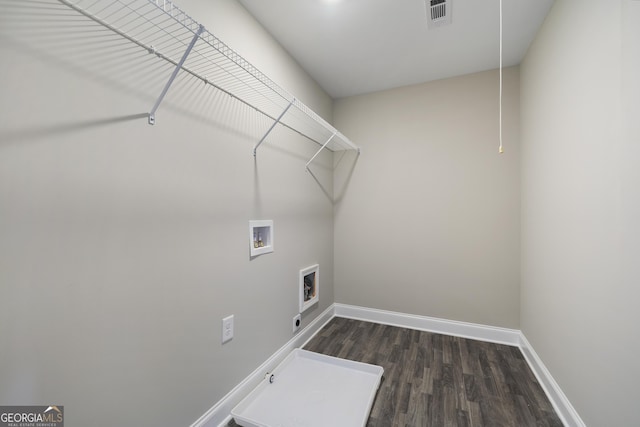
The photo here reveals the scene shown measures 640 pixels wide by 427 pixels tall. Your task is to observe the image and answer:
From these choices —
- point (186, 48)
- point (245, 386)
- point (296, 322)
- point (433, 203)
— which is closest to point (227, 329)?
point (245, 386)

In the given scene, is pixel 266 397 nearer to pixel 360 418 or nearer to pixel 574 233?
pixel 360 418

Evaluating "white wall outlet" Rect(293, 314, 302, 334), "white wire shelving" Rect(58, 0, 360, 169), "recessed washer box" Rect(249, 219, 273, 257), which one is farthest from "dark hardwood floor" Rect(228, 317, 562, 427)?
"white wire shelving" Rect(58, 0, 360, 169)

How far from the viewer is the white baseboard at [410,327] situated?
142 centimetres

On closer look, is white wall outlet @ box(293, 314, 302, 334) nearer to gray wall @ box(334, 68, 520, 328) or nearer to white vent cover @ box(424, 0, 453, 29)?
gray wall @ box(334, 68, 520, 328)

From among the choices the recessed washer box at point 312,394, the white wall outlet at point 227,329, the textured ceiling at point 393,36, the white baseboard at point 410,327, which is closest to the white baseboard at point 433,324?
the white baseboard at point 410,327

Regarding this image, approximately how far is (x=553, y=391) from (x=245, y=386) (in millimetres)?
1873

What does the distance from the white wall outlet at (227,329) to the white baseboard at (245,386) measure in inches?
12.7

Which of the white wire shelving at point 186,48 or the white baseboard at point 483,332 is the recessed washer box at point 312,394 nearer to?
the white baseboard at point 483,332

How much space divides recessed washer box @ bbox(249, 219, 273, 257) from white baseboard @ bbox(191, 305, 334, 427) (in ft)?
2.56

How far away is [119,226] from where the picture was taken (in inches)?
39.0

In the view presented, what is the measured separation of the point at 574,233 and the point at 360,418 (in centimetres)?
154

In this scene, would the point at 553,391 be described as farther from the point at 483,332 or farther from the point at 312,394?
the point at 312,394

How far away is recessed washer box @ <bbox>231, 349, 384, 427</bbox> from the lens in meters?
1.44

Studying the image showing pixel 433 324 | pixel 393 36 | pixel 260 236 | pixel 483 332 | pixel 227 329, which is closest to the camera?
pixel 227 329
